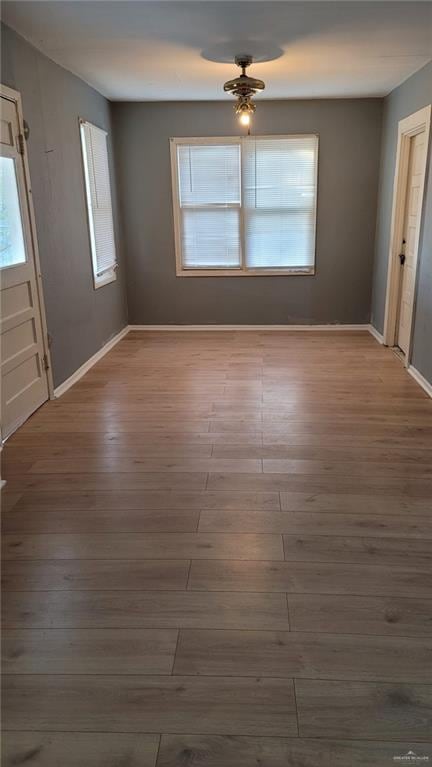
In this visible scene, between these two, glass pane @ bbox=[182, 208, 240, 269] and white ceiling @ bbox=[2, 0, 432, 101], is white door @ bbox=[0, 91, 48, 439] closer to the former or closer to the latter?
white ceiling @ bbox=[2, 0, 432, 101]

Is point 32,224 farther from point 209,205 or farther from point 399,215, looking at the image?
point 399,215

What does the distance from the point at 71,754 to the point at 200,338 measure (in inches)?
193

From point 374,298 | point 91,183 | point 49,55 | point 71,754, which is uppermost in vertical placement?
point 49,55

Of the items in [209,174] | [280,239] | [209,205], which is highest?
[209,174]

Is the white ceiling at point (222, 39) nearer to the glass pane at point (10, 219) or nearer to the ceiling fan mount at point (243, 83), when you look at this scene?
the ceiling fan mount at point (243, 83)

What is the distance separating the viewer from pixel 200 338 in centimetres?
607

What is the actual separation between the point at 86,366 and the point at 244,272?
7.62 ft

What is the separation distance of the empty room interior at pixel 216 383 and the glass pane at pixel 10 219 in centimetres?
2

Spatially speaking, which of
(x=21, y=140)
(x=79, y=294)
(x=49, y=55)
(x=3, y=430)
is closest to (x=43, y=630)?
(x=3, y=430)

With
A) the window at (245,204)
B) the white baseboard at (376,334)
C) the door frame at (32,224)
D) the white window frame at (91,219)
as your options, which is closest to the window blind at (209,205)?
the window at (245,204)

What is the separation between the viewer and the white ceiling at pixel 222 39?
304 cm

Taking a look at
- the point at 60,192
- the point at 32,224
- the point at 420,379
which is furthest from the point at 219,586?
the point at 60,192

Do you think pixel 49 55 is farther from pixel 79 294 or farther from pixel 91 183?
pixel 79 294

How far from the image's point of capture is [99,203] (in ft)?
17.3
